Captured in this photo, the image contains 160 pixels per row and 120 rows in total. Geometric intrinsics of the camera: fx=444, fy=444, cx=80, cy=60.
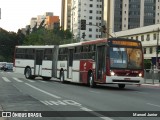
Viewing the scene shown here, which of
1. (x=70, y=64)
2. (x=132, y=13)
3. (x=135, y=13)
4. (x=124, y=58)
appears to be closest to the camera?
(x=124, y=58)

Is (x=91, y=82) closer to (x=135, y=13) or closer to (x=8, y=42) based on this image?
(x=8, y=42)

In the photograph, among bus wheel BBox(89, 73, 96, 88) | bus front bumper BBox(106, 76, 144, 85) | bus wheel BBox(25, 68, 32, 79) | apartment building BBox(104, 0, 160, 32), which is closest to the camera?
bus front bumper BBox(106, 76, 144, 85)

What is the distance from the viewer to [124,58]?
2720 centimetres

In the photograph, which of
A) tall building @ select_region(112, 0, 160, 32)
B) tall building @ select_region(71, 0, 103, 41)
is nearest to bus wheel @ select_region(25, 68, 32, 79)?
tall building @ select_region(112, 0, 160, 32)

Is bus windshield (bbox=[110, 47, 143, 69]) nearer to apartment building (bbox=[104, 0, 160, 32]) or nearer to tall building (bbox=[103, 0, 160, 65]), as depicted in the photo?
tall building (bbox=[103, 0, 160, 65])

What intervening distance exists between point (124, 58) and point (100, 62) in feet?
5.59

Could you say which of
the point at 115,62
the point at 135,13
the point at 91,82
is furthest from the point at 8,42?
the point at 115,62

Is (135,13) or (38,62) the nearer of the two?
(38,62)

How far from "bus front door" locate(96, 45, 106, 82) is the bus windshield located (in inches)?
24.1

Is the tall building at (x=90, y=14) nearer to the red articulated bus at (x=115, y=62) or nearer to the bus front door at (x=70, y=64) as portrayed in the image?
the bus front door at (x=70, y=64)

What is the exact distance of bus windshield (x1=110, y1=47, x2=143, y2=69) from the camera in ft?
89.1

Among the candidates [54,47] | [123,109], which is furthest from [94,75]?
[123,109]

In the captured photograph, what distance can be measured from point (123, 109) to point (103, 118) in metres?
2.79

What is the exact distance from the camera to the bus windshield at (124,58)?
2717cm
